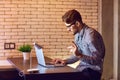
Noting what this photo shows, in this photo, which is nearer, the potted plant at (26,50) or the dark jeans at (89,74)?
the dark jeans at (89,74)

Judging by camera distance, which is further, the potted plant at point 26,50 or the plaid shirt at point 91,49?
the potted plant at point 26,50

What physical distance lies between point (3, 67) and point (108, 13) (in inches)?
86.1

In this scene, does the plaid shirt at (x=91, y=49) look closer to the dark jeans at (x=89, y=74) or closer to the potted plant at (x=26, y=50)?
the dark jeans at (x=89, y=74)

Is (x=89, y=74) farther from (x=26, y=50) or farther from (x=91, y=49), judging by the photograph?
(x=26, y=50)

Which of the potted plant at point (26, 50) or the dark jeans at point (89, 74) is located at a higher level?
the potted plant at point (26, 50)

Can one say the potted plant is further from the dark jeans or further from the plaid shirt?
the dark jeans

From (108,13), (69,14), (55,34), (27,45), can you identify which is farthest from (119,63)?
(69,14)

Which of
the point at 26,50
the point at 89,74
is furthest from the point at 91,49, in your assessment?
the point at 26,50

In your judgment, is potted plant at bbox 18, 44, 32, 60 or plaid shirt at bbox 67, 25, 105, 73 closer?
plaid shirt at bbox 67, 25, 105, 73

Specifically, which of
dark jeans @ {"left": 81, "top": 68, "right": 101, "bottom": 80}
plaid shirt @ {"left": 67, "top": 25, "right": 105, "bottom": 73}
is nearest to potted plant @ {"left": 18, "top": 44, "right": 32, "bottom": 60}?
plaid shirt @ {"left": 67, "top": 25, "right": 105, "bottom": 73}

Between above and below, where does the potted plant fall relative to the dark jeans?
above

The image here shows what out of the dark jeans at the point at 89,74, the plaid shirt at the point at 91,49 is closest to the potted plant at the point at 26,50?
the plaid shirt at the point at 91,49

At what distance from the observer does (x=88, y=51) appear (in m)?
3.42

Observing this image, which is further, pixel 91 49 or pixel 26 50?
pixel 26 50
